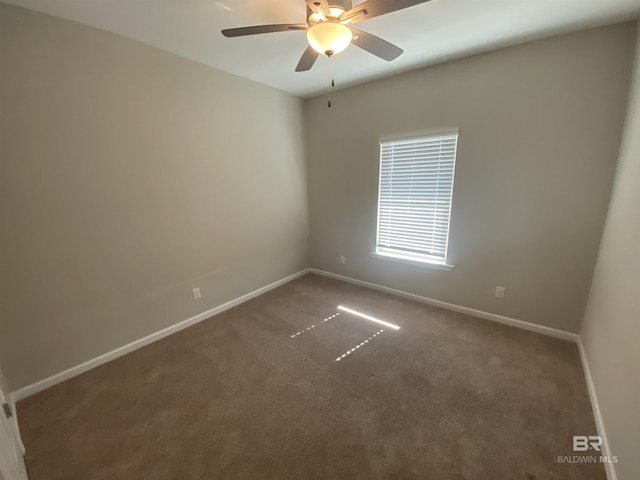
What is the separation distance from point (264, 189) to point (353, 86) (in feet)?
5.34

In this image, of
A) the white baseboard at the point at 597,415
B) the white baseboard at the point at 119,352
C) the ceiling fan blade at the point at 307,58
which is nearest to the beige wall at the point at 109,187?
the white baseboard at the point at 119,352

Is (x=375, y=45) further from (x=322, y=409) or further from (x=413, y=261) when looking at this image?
(x=322, y=409)

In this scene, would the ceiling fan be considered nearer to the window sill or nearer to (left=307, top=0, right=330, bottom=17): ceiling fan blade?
(left=307, top=0, right=330, bottom=17): ceiling fan blade

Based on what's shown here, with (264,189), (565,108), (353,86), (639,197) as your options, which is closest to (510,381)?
(639,197)

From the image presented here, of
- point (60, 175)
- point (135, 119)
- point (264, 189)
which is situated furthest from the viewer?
point (264, 189)

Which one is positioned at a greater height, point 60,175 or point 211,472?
point 60,175

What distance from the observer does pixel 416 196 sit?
9.50 ft

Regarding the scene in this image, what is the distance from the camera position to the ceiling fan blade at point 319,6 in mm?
1190

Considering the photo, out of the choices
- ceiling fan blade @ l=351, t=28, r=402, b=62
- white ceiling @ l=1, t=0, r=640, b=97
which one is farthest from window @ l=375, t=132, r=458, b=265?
ceiling fan blade @ l=351, t=28, r=402, b=62

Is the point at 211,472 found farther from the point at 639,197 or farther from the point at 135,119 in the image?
the point at 639,197

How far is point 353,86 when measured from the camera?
3104 millimetres

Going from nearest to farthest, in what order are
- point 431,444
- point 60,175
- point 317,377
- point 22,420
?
1. point 431,444
2. point 22,420
3. point 60,175
4. point 317,377

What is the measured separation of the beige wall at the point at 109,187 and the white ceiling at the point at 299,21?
0.22 meters

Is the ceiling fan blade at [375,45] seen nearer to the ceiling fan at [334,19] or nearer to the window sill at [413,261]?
the ceiling fan at [334,19]
